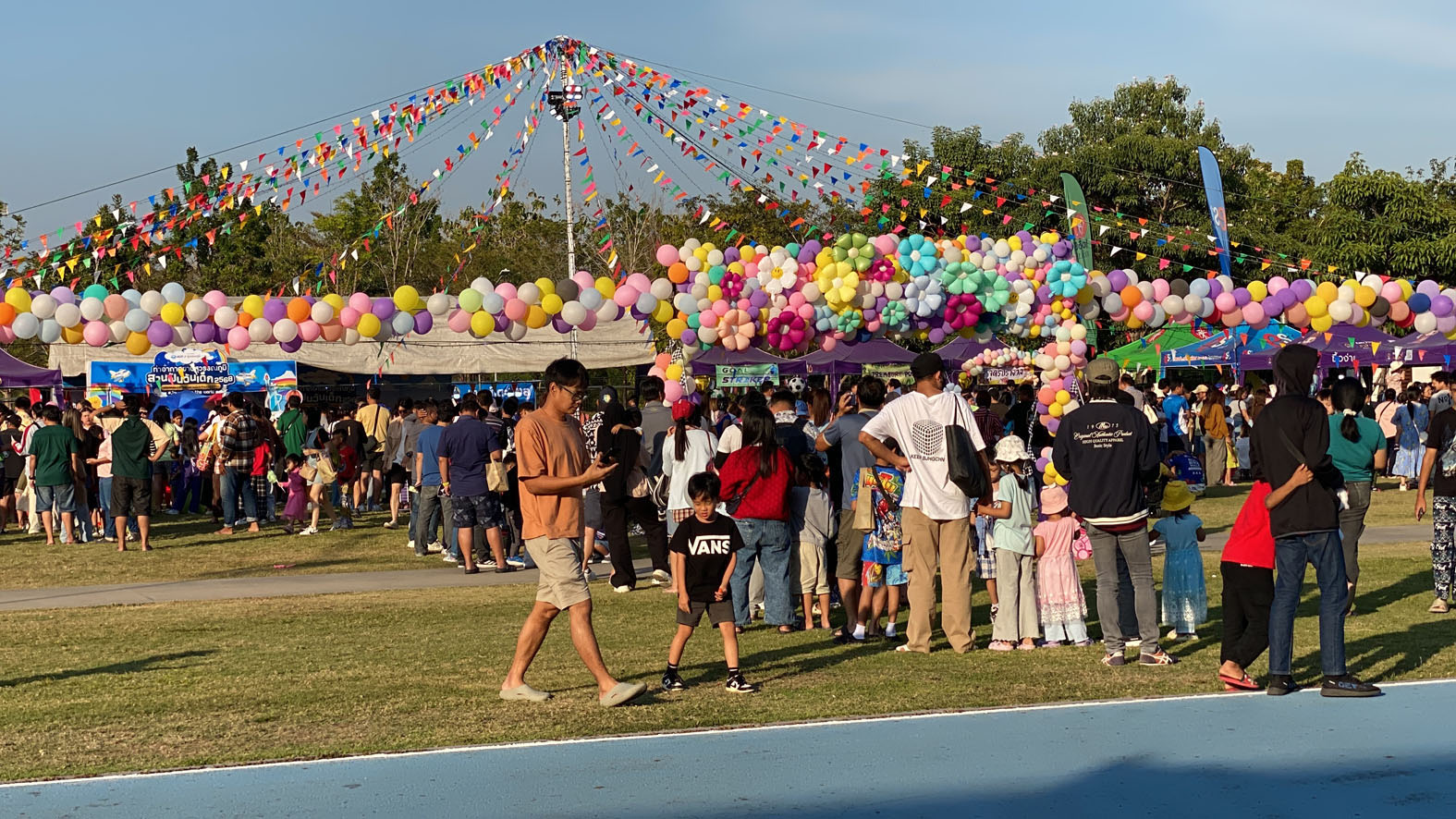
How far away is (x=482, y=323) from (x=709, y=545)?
8.12 m

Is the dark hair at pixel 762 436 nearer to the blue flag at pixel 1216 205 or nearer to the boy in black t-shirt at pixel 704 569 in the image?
the boy in black t-shirt at pixel 704 569

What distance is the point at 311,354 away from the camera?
30844 millimetres

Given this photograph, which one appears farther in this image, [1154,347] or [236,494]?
[1154,347]

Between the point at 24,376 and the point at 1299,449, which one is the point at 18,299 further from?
the point at 1299,449

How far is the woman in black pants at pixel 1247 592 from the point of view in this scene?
7.80 m

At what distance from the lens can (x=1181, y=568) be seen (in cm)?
965

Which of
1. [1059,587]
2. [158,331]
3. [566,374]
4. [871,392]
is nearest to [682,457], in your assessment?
[871,392]

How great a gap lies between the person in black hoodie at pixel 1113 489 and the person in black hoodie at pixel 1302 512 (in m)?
1.09

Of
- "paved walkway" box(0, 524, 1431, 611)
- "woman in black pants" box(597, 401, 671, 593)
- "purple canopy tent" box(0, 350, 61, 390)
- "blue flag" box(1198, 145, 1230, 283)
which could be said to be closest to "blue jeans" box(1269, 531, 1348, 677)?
"woman in black pants" box(597, 401, 671, 593)

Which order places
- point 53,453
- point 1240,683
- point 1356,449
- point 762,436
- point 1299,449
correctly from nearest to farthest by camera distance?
point 1299,449
point 1240,683
point 762,436
point 1356,449
point 53,453

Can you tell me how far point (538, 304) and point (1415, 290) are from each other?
10.4 metres

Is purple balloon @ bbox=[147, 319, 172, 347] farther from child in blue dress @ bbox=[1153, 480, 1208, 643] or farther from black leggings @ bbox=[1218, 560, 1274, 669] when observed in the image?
black leggings @ bbox=[1218, 560, 1274, 669]

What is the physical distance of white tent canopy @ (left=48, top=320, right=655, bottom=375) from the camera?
29828mm

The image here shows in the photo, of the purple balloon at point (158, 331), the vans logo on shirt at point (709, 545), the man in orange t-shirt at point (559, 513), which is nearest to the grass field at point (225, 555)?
the purple balloon at point (158, 331)
